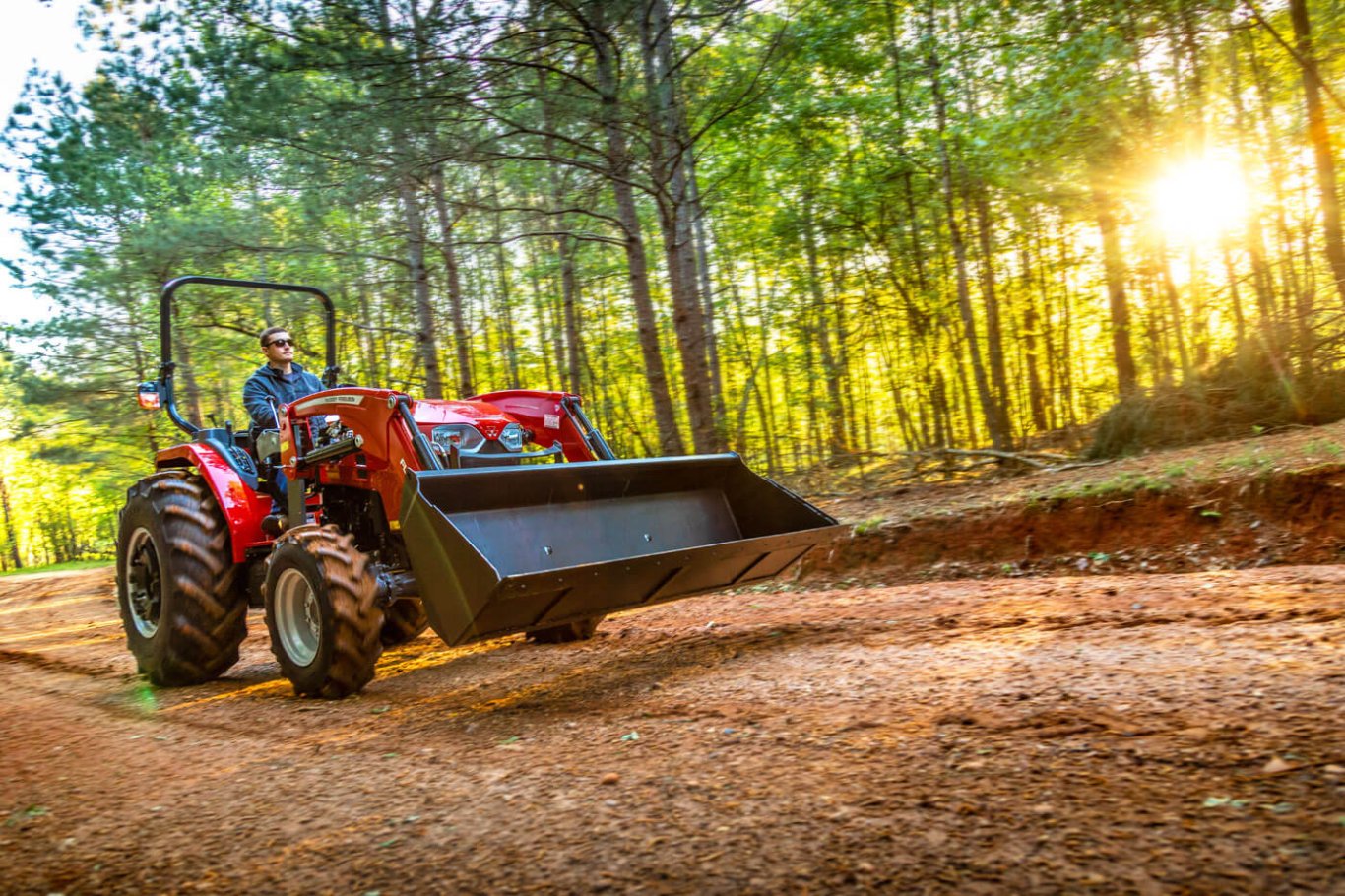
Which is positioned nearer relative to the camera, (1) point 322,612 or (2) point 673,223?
(1) point 322,612

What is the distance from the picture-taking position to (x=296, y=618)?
4.71m

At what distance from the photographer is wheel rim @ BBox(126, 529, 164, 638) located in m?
5.79

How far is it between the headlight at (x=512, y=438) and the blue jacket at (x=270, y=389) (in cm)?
164

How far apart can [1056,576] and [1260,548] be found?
1221 millimetres

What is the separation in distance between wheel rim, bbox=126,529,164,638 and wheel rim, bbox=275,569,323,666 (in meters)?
1.55

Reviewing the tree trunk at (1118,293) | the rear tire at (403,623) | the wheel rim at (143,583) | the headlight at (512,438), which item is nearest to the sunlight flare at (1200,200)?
the tree trunk at (1118,293)

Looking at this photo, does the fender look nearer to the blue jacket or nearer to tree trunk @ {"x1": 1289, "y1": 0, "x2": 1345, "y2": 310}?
the blue jacket

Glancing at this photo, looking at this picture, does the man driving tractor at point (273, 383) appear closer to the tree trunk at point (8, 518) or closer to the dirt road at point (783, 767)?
the dirt road at point (783, 767)

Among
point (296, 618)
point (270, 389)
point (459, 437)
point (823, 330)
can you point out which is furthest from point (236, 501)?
point (823, 330)

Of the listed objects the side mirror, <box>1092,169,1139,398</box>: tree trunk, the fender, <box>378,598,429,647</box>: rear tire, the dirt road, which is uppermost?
<box>1092,169,1139,398</box>: tree trunk

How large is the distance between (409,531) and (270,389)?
265 cm

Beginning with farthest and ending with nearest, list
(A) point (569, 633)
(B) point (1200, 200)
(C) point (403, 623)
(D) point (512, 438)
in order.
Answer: (B) point (1200, 200), (C) point (403, 623), (A) point (569, 633), (D) point (512, 438)

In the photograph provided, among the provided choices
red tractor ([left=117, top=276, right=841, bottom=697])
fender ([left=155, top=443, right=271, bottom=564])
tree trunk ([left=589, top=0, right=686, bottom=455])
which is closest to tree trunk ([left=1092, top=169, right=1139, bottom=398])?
tree trunk ([left=589, top=0, right=686, bottom=455])

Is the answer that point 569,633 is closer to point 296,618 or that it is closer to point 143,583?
point 296,618
